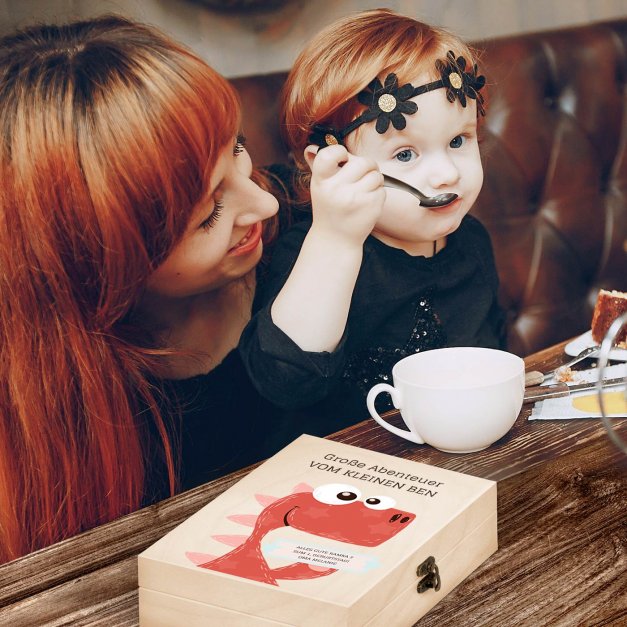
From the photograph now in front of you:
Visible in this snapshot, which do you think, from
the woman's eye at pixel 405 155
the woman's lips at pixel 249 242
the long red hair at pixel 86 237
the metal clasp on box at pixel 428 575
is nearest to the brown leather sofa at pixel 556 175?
the woman's eye at pixel 405 155

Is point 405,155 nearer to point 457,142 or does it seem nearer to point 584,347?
point 457,142

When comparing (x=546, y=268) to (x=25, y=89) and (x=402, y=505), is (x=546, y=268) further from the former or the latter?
(x=25, y=89)

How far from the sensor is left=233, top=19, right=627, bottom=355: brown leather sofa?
132 cm

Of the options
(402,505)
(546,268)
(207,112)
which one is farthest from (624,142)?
(402,505)

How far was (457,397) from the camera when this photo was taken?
803 mm

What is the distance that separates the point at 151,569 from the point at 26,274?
0.31 meters

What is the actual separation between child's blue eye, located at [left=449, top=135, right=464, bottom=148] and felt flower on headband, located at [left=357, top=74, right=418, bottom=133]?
8 centimetres

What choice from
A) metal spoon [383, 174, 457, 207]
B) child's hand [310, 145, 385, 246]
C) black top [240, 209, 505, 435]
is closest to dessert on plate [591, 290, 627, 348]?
black top [240, 209, 505, 435]

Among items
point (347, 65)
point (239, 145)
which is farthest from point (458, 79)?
point (239, 145)

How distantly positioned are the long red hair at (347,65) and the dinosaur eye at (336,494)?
0.37m

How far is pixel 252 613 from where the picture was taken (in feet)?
2.01

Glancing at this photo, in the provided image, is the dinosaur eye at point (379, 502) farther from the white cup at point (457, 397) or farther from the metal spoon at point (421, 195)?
the metal spoon at point (421, 195)

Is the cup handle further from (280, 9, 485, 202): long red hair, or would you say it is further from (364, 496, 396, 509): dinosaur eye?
(280, 9, 485, 202): long red hair

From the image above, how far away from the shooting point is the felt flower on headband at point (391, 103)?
3.05 feet
